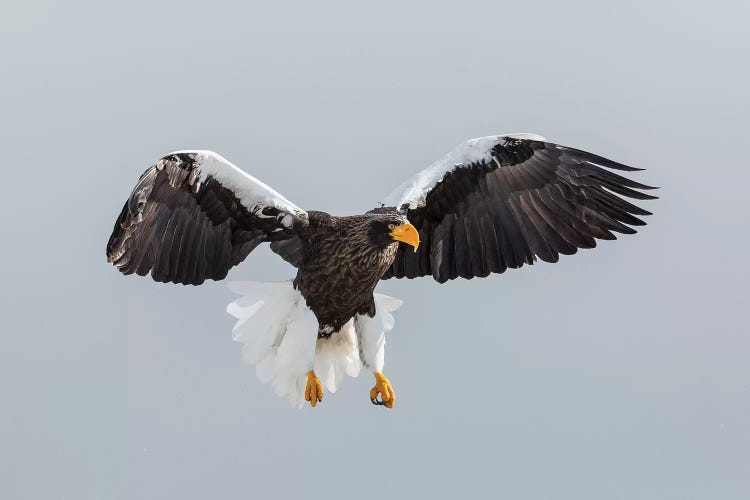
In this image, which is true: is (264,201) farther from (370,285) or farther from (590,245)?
(590,245)

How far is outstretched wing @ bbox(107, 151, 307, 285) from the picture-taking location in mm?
10617

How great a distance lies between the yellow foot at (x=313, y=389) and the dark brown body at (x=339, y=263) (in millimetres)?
415

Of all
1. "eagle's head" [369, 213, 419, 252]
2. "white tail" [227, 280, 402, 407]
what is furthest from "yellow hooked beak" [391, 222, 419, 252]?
"white tail" [227, 280, 402, 407]

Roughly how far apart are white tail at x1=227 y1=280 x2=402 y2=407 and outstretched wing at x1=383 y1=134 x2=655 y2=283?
69cm

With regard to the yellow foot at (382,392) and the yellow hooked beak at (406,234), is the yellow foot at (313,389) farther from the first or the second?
the yellow hooked beak at (406,234)

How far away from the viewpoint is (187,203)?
10.9 meters

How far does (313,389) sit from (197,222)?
1.54 metres

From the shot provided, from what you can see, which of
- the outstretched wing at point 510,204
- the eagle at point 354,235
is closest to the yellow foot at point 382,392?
the eagle at point 354,235

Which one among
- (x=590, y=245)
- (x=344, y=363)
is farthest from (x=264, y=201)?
(x=590, y=245)

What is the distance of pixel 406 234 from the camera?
10453 mm

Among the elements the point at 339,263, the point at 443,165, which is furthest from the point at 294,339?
the point at 443,165

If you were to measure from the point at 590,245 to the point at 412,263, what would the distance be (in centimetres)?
144

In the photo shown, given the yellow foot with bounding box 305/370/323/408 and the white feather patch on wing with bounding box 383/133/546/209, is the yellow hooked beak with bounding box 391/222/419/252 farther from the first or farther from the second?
the yellow foot with bounding box 305/370/323/408

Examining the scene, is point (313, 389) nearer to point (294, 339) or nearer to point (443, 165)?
point (294, 339)
